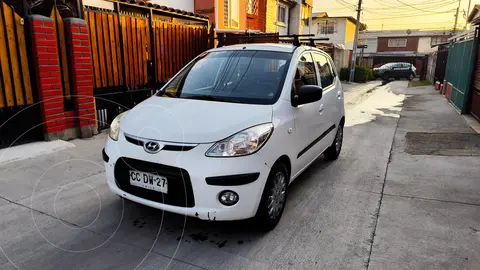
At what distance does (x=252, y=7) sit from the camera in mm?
15844

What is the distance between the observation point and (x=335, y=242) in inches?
120

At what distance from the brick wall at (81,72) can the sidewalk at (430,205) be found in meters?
4.93

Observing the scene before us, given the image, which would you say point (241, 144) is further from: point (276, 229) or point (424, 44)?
point (424, 44)

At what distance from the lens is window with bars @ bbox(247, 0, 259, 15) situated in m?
15.5

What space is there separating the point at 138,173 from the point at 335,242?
1800 millimetres

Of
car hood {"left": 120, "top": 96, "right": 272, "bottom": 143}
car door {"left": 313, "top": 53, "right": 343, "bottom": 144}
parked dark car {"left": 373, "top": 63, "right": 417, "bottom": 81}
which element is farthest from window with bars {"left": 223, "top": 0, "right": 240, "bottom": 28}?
parked dark car {"left": 373, "top": 63, "right": 417, "bottom": 81}

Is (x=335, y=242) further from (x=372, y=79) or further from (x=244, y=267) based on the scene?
(x=372, y=79)

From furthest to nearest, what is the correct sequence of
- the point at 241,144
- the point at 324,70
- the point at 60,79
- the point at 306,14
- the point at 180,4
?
the point at 306,14 → the point at 180,4 → the point at 60,79 → the point at 324,70 → the point at 241,144

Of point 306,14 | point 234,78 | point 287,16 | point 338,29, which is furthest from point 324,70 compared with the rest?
point 338,29

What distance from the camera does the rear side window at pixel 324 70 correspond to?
181 inches

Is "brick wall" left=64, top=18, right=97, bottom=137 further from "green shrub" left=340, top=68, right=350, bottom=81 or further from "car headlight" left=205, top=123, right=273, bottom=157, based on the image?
"green shrub" left=340, top=68, right=350, bottom=81

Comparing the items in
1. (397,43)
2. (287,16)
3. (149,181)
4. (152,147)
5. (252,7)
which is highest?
(287,16)

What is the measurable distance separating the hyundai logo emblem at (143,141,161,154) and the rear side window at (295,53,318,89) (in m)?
1.69

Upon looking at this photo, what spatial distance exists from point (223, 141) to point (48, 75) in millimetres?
3968
